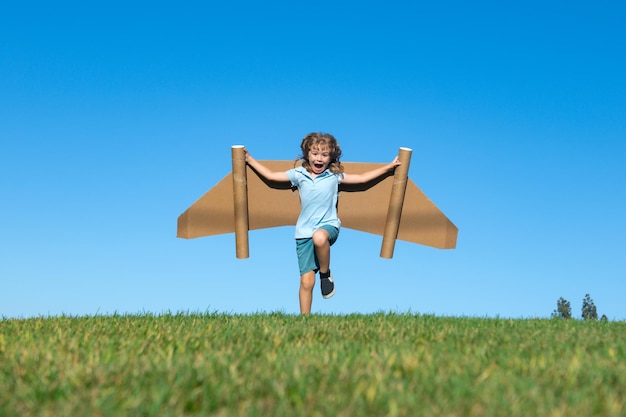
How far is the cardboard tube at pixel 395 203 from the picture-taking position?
387 inches

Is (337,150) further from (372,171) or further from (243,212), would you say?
(243,212)

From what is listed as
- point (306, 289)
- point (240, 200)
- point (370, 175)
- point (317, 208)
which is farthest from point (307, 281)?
point (370, 175)

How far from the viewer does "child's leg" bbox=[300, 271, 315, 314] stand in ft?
30.1

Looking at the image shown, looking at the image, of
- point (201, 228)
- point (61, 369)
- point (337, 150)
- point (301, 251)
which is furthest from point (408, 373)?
point (201, 228)

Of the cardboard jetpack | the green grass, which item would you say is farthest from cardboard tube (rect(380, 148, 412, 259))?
the green grass

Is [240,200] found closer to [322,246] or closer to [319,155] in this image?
[319,155]

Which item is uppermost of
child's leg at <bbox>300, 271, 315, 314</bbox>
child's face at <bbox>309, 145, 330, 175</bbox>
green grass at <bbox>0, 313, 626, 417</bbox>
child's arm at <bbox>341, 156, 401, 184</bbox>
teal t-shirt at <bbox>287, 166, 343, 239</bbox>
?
child's face at <bbox>309, 145, 330, 175</bbox>

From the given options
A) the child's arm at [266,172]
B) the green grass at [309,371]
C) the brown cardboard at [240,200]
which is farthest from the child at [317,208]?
the green grass at [309,371]

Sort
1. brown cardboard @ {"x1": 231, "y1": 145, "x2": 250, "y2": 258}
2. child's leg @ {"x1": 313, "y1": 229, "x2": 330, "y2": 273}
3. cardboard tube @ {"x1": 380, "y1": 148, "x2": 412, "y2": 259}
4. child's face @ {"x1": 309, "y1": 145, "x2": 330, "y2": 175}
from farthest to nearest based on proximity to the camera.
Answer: cardboard tube @ {"x1": 380, "y1": 148, "x2": 412, "y2": 259}, brown cardboard @ {"x1": 231, "y1": 145, "x2": 250, "y2": 258}, child's face @ {"x1": 309, "y1": 145, "x2": 330, "y2": 175}, child's leg @ {"x1": 313, "y1": 229, "x2": 330, "y2": 273}

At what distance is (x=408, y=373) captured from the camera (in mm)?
4410

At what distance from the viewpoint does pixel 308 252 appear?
9164mm

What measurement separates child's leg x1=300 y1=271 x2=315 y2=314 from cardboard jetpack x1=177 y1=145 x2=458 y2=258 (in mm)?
1173

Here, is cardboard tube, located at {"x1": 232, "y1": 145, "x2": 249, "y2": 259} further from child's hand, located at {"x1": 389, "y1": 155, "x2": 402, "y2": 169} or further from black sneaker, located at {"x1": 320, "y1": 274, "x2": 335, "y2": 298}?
child's hand, located at {"x1": 389, "y1": 155, "x2": 402, "y2": 169}

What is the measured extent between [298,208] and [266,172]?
0.74 metres
